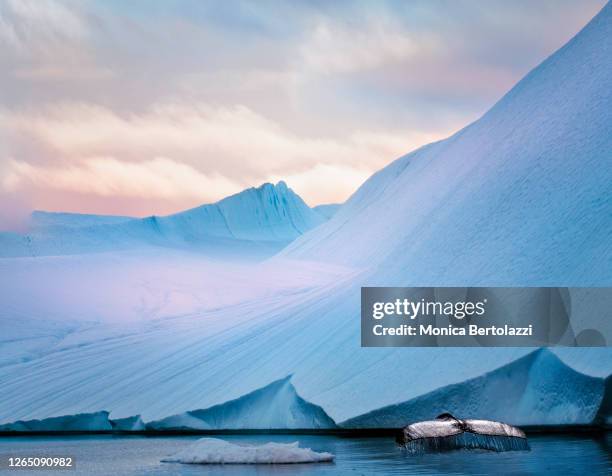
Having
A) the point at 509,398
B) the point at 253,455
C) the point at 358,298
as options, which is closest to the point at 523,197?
the point at 358,298

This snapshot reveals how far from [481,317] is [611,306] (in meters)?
1.39

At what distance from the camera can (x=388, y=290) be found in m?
12.1

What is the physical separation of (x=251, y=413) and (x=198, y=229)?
52.8 ft

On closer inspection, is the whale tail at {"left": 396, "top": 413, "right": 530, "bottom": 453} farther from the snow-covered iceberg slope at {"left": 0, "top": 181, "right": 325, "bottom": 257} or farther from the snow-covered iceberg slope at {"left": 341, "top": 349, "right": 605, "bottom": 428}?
the snow-covered iceberg slope at {"left": 0, "top": 181, "right": 325, "bottom": 257}

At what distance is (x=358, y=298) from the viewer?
555 inches

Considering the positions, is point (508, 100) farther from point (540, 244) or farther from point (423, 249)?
point (540, 244)

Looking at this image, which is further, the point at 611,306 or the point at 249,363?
the point at 249,363

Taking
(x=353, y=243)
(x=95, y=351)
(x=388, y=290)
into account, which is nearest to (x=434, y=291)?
(x=388, y=290)

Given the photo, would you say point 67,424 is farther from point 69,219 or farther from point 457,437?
point 69,219

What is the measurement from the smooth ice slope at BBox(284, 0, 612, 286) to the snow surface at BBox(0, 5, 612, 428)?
3cm

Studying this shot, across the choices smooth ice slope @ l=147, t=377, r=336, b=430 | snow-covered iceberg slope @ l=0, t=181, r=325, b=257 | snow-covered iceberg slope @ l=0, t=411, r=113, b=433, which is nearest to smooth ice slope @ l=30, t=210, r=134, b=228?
snow-covered iceberg slope @ l=0, t=181, r=325, b=257

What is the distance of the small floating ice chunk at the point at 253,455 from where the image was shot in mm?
7711

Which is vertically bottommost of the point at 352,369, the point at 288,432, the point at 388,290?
the point at 288,432

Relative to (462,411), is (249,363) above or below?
above
